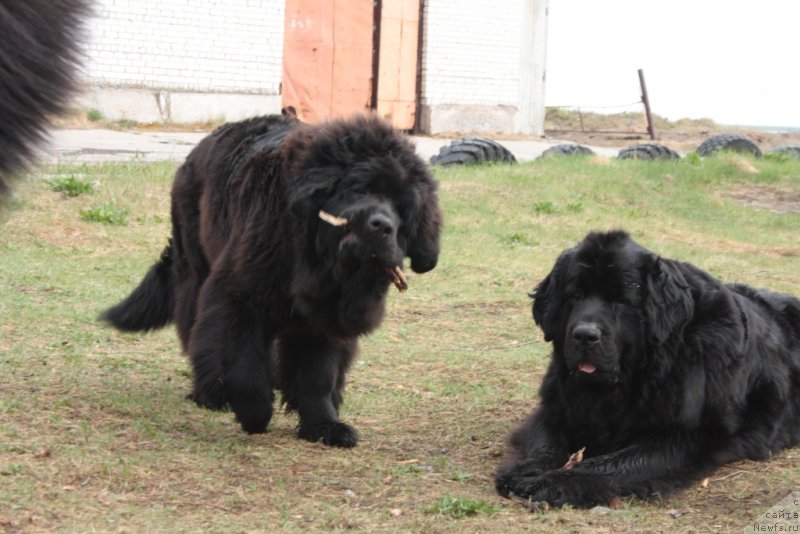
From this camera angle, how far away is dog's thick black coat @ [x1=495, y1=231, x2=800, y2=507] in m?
4.75

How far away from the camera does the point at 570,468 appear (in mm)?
4801

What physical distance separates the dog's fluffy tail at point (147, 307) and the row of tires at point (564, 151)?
29.8 feet

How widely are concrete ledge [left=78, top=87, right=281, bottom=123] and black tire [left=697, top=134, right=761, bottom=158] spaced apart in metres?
7.66

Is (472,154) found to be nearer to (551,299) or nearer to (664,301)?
(551,299)

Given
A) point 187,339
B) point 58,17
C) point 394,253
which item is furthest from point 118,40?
point 58,17

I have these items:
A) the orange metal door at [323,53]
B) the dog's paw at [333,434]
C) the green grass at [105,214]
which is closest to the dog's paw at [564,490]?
the dog's paw at [333,434]

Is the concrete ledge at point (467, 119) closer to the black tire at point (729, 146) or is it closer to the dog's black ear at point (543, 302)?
the black tire at point (729, 146)

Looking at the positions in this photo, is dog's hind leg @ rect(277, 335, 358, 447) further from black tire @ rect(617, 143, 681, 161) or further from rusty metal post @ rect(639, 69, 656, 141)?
rusty metal post @ rect(639, 69, 656, 141)

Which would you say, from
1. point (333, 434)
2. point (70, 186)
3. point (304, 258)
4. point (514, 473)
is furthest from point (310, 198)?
point (70, 186)

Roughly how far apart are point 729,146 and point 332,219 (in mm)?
15779

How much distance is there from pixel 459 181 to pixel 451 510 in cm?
943

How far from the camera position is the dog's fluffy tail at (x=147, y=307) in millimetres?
6398

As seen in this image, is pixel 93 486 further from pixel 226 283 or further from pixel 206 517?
Answer: pixel 226 283

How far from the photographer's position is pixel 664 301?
4.91m
